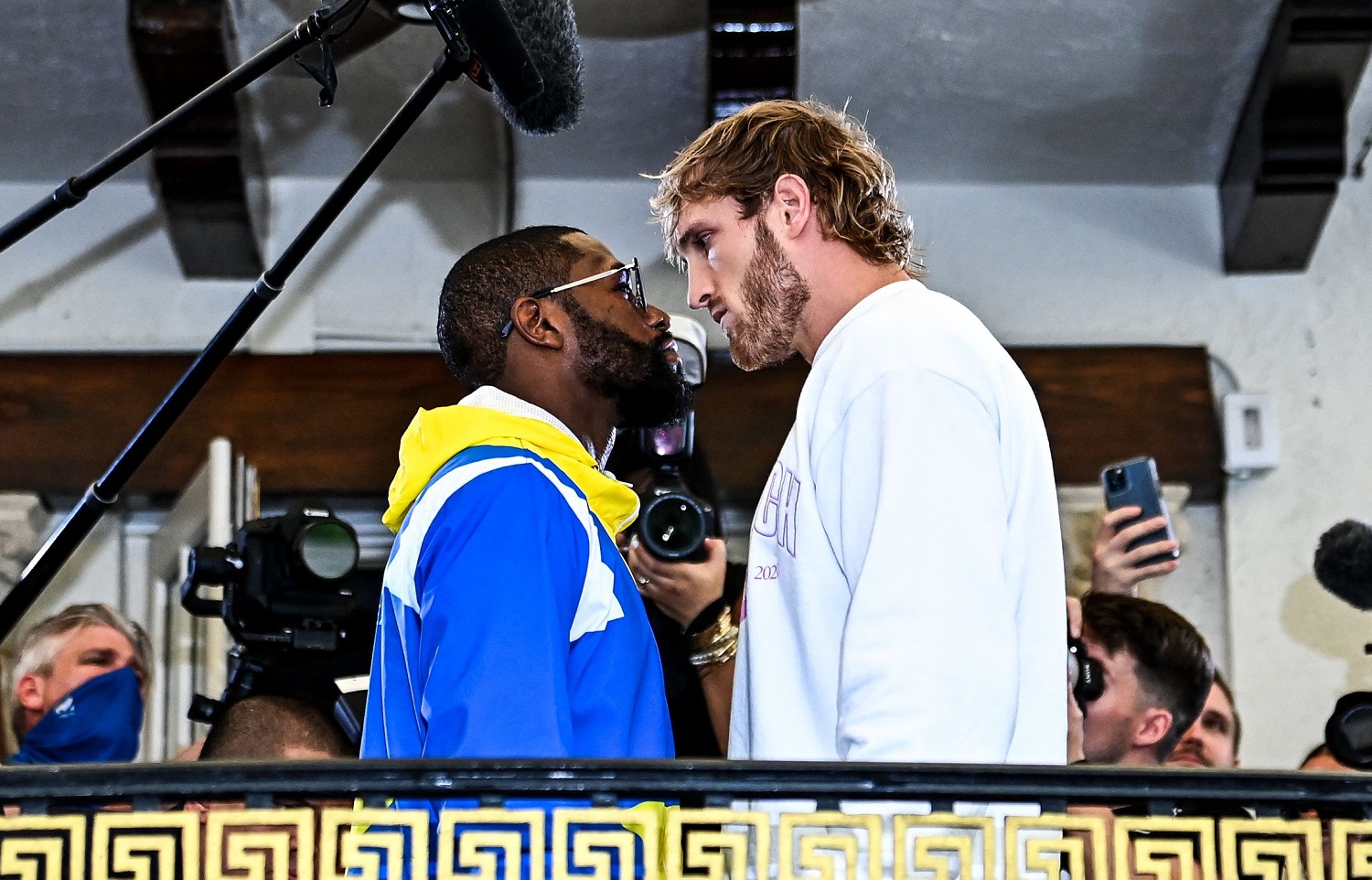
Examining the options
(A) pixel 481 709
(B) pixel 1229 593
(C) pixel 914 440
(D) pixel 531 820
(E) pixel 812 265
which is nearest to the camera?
(D) pixel 531 820

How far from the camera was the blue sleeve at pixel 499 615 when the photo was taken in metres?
1.84

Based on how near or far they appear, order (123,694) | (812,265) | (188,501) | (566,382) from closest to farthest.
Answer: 1. (812,265)
2. (566,382)
3. (123,694)
4. (188,501)

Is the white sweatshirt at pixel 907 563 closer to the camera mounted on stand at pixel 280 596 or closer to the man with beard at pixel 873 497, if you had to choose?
the man with beard at pixel 873 497

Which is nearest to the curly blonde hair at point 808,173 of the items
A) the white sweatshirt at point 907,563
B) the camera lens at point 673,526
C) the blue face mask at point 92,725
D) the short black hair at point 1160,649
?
the white sweatshirt at point 907,563

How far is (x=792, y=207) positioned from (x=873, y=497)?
45cm

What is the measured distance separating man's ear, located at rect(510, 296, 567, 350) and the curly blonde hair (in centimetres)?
33

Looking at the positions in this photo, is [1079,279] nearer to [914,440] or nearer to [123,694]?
[123,694]

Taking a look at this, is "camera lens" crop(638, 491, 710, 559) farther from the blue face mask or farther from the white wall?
the white wall

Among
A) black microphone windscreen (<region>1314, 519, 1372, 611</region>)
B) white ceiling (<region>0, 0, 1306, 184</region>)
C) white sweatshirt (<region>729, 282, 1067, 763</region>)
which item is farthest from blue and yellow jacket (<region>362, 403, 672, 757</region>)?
white ceiling (<region>0, 0, 1306, 184</region>)

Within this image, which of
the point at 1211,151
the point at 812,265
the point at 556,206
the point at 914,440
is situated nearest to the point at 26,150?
the point at 556,206

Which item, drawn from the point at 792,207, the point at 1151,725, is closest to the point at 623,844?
the point at 792,207

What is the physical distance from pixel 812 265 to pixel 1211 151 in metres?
3.35

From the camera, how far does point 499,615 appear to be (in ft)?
6.21

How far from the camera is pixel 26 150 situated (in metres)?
5.02
